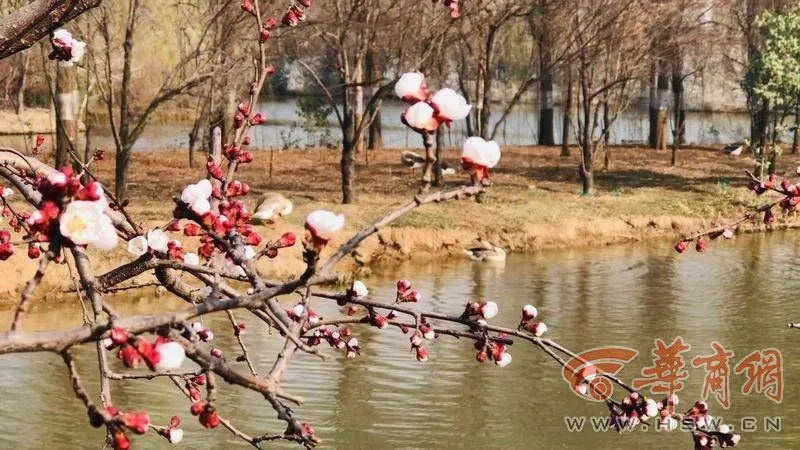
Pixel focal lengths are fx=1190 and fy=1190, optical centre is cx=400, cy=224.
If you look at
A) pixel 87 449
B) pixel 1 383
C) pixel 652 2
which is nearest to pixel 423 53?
pixel 652 2

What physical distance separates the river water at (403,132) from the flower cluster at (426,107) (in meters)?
24.6

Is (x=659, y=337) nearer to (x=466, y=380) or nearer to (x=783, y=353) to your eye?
(x=783, y=353)

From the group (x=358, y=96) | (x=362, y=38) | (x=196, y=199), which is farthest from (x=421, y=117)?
(x=358, y=96)

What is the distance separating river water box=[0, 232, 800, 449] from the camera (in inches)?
357

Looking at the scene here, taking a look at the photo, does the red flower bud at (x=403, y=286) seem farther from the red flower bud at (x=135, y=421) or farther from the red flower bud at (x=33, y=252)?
the red flower bud at (x=135, y=421)

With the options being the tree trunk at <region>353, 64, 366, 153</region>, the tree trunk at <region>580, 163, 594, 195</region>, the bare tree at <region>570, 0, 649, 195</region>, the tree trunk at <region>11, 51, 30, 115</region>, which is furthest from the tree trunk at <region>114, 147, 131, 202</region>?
the tree trunk at <region>580, 163, 594, 195</region>

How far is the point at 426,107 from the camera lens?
2252 millimetres

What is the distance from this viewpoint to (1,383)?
1027cm

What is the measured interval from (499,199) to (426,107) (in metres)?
18.0

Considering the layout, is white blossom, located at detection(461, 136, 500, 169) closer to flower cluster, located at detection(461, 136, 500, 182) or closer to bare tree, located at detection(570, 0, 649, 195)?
flower cluster, located at detection(461, 136, 500, 182)

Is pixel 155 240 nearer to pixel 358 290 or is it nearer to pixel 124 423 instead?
pixel 358 290

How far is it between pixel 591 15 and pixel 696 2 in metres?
4.45

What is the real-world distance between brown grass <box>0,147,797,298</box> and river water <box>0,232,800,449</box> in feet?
4.36

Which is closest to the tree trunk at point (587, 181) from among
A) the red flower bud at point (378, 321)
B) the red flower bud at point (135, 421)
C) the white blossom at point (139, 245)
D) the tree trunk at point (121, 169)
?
the tree trunk at point (121, 169)
